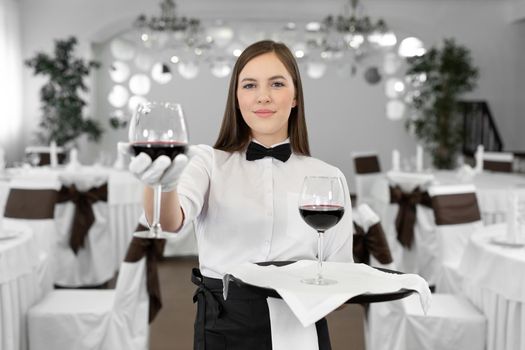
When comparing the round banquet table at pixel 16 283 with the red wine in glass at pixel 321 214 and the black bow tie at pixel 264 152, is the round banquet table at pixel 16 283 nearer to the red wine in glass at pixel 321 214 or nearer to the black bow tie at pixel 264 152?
the black bow tie at pixel 264 152

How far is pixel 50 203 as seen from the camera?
4.18 m

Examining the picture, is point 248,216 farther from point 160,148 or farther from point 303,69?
point 303,69

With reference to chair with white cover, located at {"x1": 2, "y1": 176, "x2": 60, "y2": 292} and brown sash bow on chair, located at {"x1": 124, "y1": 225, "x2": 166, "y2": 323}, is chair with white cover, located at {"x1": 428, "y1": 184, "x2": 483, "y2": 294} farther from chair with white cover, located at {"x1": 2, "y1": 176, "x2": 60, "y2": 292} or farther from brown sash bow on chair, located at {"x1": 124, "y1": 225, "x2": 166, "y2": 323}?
chair with white cover, located at {"x1": 2, "y1": 176, "x2": 60, "y2": 292}

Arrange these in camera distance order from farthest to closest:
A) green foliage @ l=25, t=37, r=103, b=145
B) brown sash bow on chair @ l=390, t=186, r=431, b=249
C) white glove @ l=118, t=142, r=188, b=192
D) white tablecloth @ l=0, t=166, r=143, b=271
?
green foliage @ l=25, t=37, r=103, b=145 < white tablecloth @ l=0, t=166, r=143, b=271 < brown sash bow on chair @ l=390, t=186, r=431, b=249 < white glove @ l=118, t=142, r=188, b=192

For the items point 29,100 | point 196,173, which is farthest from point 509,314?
point 29,100

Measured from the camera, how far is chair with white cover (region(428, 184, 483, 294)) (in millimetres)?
4289

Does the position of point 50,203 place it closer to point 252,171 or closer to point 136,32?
point 252,171

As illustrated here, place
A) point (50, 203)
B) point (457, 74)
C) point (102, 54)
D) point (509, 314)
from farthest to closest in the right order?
point (102, 54) < point (457, 74) < point (50, 203) < point (509, 314)

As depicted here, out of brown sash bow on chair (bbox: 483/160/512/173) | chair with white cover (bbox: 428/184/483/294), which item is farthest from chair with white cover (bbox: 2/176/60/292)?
brown sash bow on chair (bbox: 483/160/512/173)

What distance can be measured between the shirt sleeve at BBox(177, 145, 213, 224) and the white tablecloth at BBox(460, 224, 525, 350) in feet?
5.43

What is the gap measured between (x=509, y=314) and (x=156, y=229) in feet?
7.40

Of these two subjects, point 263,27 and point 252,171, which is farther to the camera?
point 263,27

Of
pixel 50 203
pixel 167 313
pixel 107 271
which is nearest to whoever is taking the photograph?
pixel 50 203

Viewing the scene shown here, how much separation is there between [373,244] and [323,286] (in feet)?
6.11
